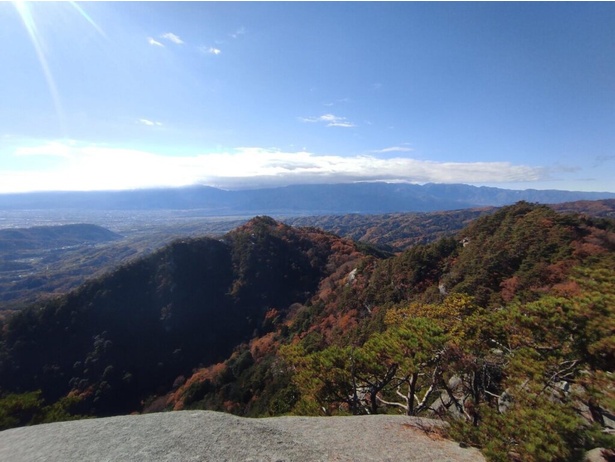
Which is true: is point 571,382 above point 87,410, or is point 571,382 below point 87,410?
above

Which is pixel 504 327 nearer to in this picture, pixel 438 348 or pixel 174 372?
pixel 438 348

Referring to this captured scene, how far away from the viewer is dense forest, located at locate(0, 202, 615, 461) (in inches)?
327

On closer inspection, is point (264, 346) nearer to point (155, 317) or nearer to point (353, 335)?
point (353, 335)

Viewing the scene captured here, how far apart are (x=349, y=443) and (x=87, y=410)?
178ft

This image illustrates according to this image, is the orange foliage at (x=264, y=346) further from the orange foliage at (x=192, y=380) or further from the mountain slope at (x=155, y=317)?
the orange foliage at (x=192, y=380)

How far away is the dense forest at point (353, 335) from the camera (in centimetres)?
830

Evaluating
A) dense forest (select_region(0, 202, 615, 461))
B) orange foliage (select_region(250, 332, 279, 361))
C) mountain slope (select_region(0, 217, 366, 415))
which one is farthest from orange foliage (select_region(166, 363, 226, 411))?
orange foliage (select_region(250, 332, 279, 361))

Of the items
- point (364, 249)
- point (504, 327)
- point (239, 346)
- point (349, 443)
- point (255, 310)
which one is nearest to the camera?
point (349, 443)

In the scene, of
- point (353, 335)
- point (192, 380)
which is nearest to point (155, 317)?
point (192, 380)

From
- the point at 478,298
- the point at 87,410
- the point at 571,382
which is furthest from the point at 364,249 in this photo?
the point at 571,382

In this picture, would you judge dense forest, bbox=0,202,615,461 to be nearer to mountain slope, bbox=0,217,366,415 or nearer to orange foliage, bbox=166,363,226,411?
mountain slope, bbox=0,217,366,415

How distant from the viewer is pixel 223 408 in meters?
38.2

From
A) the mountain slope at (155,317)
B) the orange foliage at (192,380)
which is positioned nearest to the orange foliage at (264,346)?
the mountain slope at (155,317)

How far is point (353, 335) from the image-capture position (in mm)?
34812
